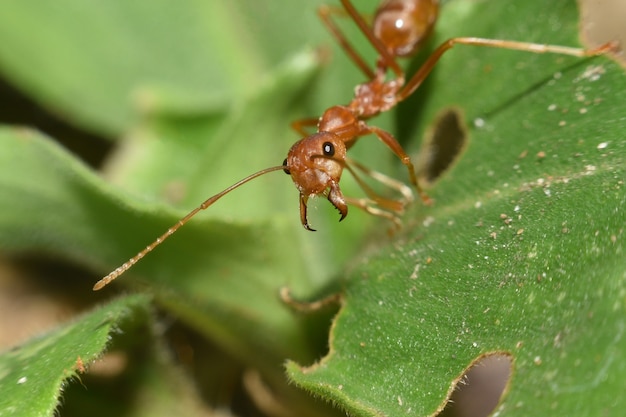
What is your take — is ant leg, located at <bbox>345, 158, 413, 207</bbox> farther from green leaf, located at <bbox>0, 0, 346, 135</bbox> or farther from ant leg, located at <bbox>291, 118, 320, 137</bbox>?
green leaf, located at <bbox>0, 0, 346, 135</bbox>

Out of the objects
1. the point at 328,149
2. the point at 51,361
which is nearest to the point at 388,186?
the point at 328,149

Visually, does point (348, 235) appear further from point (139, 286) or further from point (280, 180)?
point (139, 286)

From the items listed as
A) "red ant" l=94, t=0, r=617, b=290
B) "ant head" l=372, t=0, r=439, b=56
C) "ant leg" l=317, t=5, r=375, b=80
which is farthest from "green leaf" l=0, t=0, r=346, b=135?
"ant head" l=372, t=0, r=439, b=56

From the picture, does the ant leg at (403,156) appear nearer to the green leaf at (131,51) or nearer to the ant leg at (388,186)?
the ant leg at (388,186)

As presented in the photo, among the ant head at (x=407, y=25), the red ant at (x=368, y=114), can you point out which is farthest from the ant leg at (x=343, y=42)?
the ant head at (x=407, y=25)

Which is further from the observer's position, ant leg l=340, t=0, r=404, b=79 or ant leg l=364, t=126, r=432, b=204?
ant leg l=340, t=0, r=404, b=79

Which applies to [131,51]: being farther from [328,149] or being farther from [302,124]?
[328,149]
